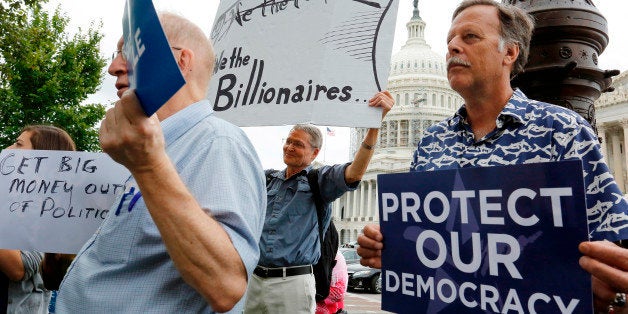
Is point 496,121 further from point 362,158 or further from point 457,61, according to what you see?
point 362,158

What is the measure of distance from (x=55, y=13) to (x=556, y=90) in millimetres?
19247

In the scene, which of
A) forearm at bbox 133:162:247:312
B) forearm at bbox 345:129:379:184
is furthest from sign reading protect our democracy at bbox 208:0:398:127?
forearm at bbox 133:162:247:312

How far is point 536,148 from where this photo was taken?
154 centimetres

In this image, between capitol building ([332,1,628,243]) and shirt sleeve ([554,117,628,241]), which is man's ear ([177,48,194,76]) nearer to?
shirt sleeve ([554,117,628,241])

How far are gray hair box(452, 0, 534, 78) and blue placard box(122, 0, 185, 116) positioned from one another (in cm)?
138

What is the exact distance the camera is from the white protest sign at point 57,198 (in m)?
2.24

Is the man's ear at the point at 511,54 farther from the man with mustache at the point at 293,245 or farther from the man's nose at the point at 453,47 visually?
the man with mustache at the point at 293,245

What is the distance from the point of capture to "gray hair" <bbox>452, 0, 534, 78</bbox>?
73.6 inches

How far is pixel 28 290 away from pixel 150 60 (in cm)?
227

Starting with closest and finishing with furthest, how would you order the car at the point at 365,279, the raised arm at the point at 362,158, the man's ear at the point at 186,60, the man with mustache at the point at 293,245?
the man's ear at the point at 186,60
the raised arm at the point at 362,158
the man with mustache at the point at 293,245
the car at the point at 365,279

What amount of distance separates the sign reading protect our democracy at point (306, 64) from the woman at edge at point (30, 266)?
2.93 feet

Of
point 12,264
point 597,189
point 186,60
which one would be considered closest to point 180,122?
point 186,60

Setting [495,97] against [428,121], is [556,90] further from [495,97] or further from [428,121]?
[428,121]

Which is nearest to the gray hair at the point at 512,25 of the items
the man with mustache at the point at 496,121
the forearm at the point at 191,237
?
the man with mustache at the point at 496,121
